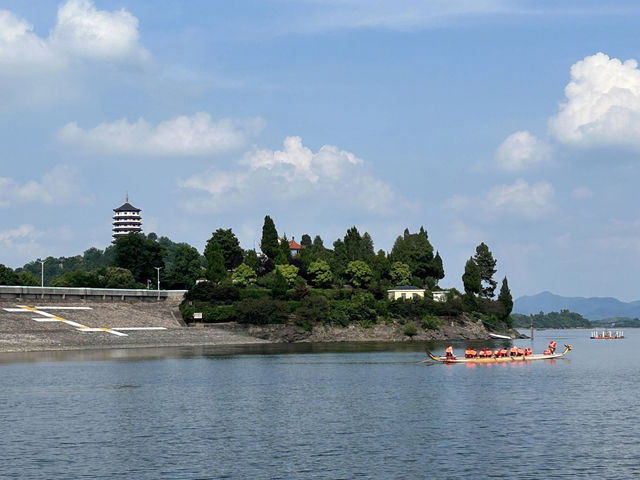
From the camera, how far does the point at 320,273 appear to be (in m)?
197

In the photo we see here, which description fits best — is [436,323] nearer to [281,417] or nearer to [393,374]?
[393,374]

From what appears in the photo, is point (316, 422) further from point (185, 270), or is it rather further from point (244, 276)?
point (185, 270)

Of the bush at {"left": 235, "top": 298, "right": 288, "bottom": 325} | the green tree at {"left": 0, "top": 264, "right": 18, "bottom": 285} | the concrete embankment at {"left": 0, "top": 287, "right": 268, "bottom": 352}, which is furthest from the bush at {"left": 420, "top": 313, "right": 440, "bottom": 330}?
the green tree at {"left": 0, "top": 264, "right": 18, "bottom": 285}

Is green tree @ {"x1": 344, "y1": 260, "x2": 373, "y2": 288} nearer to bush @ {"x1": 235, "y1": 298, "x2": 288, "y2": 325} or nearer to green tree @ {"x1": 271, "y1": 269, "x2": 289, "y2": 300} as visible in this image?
green tree @ {"x1": 271, "y1": 269, "x2": 289, "y2": 300}

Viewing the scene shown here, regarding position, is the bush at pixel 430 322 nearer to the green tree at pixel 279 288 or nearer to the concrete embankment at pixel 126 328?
the concrete embankment at pixel 126 328

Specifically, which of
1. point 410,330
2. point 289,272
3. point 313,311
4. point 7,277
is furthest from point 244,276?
point 7,277

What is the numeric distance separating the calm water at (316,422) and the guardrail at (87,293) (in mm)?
56083

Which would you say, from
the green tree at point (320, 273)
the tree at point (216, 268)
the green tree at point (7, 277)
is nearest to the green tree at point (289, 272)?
the green tree at point (320, 273)

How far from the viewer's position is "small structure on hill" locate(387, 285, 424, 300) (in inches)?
7480

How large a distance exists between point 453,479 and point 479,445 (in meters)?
8.64

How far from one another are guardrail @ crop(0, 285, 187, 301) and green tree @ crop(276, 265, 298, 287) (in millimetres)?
23584

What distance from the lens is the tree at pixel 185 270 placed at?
193500mm

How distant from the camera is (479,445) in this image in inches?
1962

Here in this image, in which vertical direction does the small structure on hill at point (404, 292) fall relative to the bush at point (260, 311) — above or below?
above
